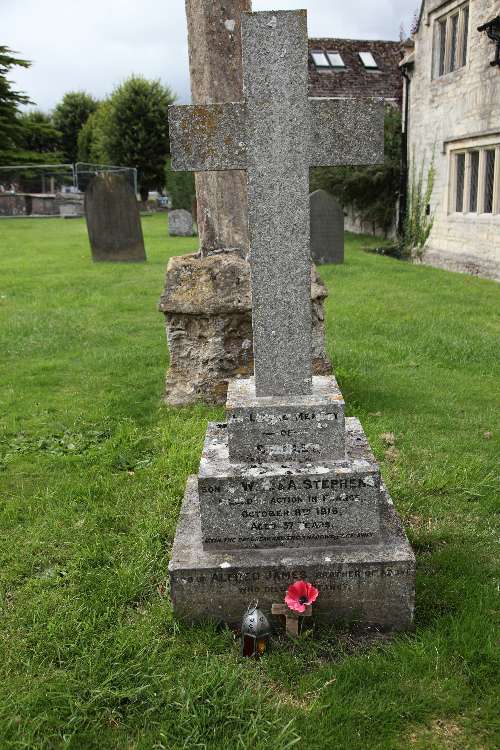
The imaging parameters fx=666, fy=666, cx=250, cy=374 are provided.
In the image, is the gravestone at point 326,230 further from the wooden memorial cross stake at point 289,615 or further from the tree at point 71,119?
the tree at point 71,119

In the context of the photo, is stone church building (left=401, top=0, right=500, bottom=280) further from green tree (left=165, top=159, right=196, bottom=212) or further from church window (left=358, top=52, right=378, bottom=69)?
green tree (left=165, top=159, right=196, bottom=212)

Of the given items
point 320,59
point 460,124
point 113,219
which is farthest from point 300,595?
point 320,59

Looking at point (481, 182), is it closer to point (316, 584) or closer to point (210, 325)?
point (210, 325)

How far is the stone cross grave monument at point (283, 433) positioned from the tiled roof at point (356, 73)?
22363mm

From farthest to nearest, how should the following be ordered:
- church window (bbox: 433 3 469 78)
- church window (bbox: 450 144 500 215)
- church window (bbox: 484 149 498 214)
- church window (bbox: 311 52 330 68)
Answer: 1. church window (bbox: 311 52 330 68)
2. church window (bbox: 433 3 469 78)
3. church window (bbox: 484 149 498 214)
4. church window (bbox: 450 144 500 215)

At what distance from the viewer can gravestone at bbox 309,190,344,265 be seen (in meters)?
14.9

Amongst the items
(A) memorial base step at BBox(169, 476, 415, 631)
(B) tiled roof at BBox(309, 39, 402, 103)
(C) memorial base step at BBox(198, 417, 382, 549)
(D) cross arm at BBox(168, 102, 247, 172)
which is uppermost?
(B) tiled roof at BBox(309, 39, 402, 103)

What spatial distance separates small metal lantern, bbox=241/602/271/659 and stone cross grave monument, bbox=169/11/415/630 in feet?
0.73

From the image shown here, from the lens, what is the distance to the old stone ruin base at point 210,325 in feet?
19.7

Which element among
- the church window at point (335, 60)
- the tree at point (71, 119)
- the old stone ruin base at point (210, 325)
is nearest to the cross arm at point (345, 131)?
the old stone ruin base at point (210, 325)

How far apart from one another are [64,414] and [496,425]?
3827 mm

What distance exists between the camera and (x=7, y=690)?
2.77 m

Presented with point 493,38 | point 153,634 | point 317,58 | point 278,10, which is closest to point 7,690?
point 153,634

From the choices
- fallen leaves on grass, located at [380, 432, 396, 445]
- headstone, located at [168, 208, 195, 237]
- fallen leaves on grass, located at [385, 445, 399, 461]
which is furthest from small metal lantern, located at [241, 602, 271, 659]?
headstone, located at [168, 208, 195, 237]
